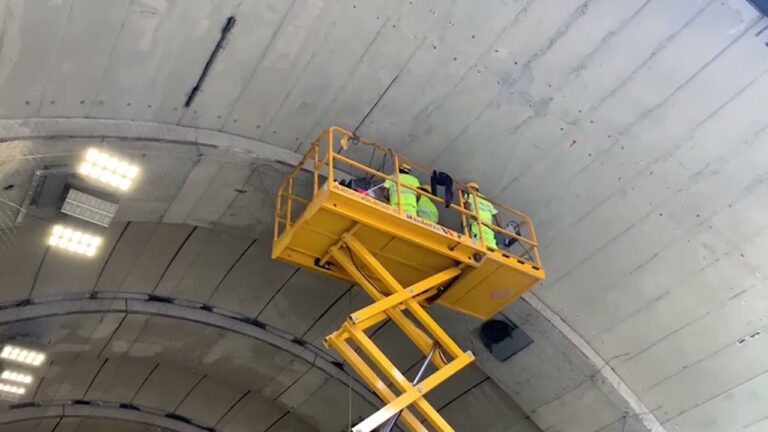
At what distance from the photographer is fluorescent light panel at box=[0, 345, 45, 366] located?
11.9 meters

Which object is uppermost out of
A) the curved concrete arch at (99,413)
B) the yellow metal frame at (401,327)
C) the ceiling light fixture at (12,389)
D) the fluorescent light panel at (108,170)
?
the curved concrete arch at (99,413)

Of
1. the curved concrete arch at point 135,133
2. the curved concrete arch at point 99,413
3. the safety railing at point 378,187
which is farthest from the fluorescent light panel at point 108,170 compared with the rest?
the curved concrete arch at point 99,413

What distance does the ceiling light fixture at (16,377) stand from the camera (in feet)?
41.4

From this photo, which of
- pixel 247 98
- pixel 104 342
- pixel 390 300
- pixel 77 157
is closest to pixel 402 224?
pixel 390 300

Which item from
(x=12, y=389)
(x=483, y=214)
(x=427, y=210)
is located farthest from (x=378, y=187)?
(x=12, y=389)

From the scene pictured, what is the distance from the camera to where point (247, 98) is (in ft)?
28.3

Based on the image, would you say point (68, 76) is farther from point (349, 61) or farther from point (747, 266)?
point (747, 266)

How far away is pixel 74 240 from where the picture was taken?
31.7ft

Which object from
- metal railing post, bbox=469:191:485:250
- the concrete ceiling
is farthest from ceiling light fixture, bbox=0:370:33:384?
metal railing post, bbox=469:191:485:250

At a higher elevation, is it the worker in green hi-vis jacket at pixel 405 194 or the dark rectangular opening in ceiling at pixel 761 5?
the dark rectangular opening in ceiling at pixel 761 5

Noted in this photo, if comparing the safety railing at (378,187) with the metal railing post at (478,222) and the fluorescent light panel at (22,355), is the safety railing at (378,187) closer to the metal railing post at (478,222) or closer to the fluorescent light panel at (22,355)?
the metal railing post at (478,222)

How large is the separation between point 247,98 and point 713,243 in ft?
23.2

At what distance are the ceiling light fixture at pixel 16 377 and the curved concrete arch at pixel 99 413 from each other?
1.55 m

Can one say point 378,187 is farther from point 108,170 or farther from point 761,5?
point 761,5
